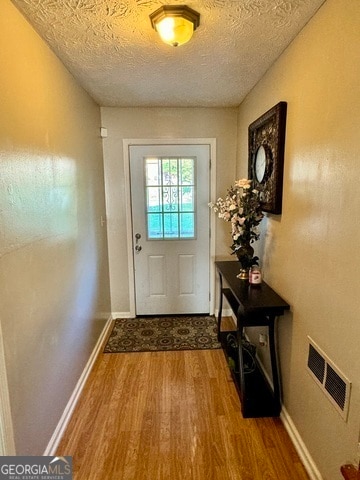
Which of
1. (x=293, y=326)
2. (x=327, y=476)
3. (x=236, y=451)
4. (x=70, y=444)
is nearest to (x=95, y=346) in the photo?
(x=70, y=444)

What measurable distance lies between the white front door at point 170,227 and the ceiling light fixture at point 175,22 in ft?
5.10

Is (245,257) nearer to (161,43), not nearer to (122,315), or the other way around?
(161,43)

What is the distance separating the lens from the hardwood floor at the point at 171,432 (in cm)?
143

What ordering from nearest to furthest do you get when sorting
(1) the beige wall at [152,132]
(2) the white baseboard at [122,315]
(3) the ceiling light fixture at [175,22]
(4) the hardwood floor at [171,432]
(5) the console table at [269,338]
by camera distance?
(3) the ceiling light fixture at [175,22], (4) the hardwood floor at [171,432], (5) the console table at [269,338], (1) the beige wall at [152,132], (2) the white baseboard at [122,315]

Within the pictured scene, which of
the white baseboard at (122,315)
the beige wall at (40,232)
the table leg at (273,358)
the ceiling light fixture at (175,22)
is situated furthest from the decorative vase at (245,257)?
the white baseboard at (122,315)

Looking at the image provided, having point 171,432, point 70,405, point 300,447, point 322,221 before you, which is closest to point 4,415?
point 70,405

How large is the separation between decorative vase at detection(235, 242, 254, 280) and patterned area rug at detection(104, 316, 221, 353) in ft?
2.91

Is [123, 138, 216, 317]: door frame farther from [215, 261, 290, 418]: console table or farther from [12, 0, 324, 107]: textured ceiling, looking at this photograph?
[215, 261, 290, 418]: console table

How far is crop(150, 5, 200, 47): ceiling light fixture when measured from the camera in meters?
Answer: 1.27

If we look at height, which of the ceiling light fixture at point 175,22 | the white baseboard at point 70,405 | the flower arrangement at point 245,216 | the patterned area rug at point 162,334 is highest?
the ceiling light fixture at point 175,22

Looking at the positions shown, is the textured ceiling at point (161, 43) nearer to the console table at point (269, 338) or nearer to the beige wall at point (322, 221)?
the beige wall at point (322, 221)

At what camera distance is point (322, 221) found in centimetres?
129

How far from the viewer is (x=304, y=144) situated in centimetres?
146

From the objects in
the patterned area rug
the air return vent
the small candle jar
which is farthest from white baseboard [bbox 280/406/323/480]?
the patterned area rug
